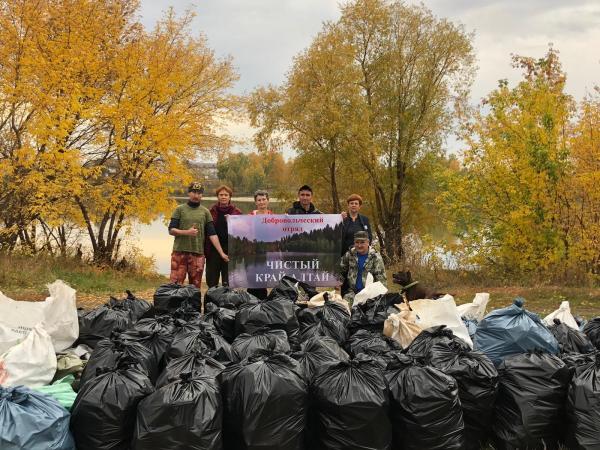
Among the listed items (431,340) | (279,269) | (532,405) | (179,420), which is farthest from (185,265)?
(532,405)

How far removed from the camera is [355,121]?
27.4m

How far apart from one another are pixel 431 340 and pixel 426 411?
0.87 m

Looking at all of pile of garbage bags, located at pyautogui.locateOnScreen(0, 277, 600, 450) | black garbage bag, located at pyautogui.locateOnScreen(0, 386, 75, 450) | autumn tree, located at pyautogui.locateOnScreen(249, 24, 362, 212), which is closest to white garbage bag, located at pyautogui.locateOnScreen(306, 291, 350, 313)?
pile of garbage bags, located at pyautogui.locateOnScreen(0, 277, 600, 450)

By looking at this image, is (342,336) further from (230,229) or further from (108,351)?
(230,229)

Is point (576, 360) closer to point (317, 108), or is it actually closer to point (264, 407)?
point (264, 407)

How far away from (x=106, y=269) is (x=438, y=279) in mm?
8187

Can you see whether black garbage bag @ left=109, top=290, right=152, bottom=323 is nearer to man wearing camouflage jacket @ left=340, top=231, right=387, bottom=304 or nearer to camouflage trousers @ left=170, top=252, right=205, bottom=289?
camouflage trousers @ left=170, top=252, right=205, bottom=289

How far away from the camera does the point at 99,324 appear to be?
511 centimetres

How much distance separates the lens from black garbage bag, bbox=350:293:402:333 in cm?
519

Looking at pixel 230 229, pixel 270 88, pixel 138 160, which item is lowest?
pixel 230 229

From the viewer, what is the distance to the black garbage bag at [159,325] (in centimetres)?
461

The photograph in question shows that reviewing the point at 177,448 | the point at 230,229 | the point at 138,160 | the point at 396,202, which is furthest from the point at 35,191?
the point at 396,202

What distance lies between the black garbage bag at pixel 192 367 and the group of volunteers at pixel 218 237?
2.82 m

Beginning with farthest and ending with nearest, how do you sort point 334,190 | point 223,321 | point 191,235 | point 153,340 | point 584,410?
point 334,190 → point 191,235 → point 223,321 → point 153,340 → point 584,410
